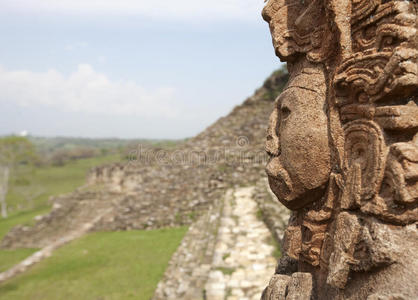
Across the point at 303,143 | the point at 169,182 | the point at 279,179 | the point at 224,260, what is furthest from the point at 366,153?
the point at 169,182

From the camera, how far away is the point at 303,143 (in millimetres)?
2012

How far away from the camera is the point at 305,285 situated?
213 cm

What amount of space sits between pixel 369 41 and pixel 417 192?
0.85m

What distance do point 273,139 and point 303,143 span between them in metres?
0.34

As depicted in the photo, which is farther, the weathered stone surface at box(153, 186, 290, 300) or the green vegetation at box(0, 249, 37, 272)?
the green vegetation at box(0, 249, 37, 272)

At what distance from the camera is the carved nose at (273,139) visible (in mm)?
2278

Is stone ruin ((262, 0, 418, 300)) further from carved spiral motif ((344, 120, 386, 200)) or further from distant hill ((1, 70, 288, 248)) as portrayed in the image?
distant hill ((1, 70, 288, 248))

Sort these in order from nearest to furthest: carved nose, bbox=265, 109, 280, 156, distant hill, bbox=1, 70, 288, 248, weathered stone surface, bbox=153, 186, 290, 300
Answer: carved nose, bbox=265, 109, 280, 156 < weathered stone surface, bbox=153, 186, 290, 300 < distant hill, bbox=1, 70, 288, 248

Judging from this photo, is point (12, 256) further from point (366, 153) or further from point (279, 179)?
point (366, 153)

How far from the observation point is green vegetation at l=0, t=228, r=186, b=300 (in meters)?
6.70

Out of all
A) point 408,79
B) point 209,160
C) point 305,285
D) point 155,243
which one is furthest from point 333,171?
point 209,160

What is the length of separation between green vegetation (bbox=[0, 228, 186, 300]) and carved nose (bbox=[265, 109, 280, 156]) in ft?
16.5

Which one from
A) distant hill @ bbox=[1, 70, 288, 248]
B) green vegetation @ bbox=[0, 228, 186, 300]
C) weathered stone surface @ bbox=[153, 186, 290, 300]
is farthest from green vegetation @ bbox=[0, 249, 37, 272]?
weathered stone surface @ bbox=[153, 186, 290, 300]

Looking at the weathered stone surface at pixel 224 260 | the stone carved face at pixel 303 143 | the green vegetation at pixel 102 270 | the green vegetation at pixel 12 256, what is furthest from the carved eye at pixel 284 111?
the green vegetation at pixel 12 256
